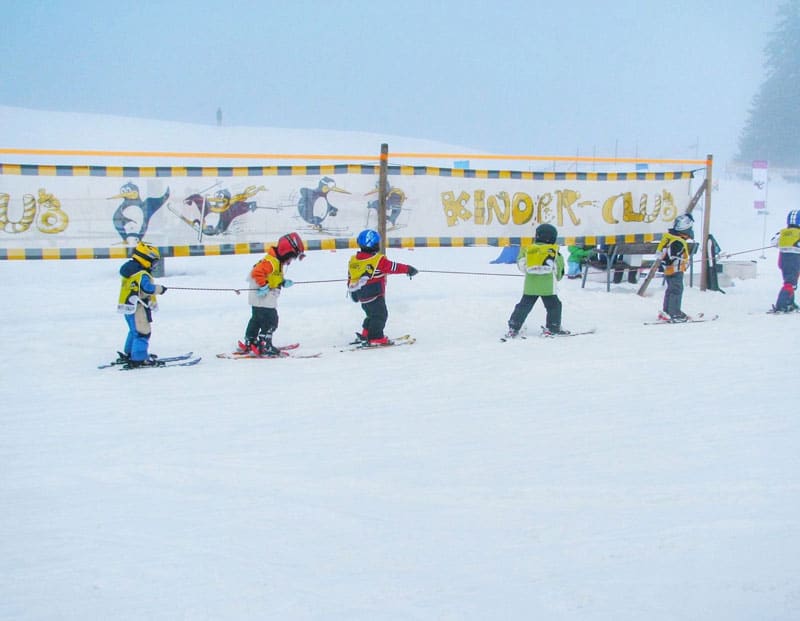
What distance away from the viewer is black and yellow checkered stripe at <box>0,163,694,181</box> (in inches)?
369

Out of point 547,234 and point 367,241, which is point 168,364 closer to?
point 367,241

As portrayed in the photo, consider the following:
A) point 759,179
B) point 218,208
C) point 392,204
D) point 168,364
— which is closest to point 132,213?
point 218,208

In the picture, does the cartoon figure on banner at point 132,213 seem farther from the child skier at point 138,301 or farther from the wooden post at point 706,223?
the wooden post at point 706,223

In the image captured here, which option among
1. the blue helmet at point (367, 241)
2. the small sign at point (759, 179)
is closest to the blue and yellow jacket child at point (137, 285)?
the blue helmet at point (367, 241)

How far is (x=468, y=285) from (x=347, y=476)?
8.49 meters

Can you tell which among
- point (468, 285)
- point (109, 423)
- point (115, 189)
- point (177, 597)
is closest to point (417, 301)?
point (468, 285)

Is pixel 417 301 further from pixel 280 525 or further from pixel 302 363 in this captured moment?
pixel 280 525

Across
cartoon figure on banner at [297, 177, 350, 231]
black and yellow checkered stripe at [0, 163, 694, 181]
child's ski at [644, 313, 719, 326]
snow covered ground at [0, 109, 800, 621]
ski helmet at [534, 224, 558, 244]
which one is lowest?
snow covered ground at [0, 109, 800, 621]

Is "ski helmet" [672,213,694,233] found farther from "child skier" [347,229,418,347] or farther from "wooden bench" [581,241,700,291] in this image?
"child skier" [347,229,418,347]

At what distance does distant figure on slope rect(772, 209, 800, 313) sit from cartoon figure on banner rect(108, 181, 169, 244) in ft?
30.2

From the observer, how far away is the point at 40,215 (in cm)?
941

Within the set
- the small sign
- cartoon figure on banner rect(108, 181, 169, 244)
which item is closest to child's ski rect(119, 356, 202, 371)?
cartoon figure on banner rect(108, 181, 169, 244)

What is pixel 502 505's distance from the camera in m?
3.72

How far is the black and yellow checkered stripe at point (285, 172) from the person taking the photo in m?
9.38
